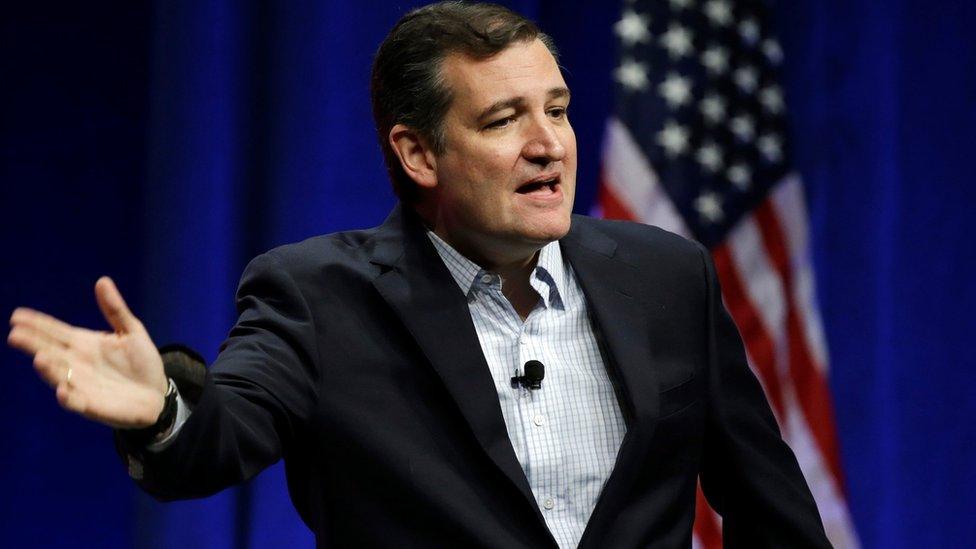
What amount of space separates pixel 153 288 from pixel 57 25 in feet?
2.09

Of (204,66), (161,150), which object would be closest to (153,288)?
(161,150)

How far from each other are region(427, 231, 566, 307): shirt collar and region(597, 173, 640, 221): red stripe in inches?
43.7

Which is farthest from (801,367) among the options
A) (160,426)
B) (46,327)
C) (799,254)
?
(46,327)

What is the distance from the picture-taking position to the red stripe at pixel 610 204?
285cm

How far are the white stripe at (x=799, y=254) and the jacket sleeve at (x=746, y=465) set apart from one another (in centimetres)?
123

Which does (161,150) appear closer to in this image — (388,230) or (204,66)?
(204,66)

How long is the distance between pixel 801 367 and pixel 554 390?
143cm

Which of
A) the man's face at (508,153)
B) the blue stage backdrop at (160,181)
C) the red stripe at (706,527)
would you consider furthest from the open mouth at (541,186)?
the red stripe at (706,527)

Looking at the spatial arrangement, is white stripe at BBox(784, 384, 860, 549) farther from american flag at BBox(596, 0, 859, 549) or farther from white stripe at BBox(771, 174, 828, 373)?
white stripe at BBox(771, 174, 828, 373)

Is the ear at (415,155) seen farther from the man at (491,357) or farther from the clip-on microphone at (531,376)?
the clip-on microphone at (531,376)

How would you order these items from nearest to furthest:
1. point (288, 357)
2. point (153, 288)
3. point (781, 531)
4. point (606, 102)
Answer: point (288, 357), point (781, 531), point (153, 288), point (606, 102)

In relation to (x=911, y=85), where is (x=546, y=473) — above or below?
below

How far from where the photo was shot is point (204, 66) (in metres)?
2.76

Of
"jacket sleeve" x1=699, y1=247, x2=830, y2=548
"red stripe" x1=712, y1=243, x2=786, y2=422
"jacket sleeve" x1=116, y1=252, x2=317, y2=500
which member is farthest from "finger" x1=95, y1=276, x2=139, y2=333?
"red stripe" x1=712, y1=243, x2=786, y2=422
